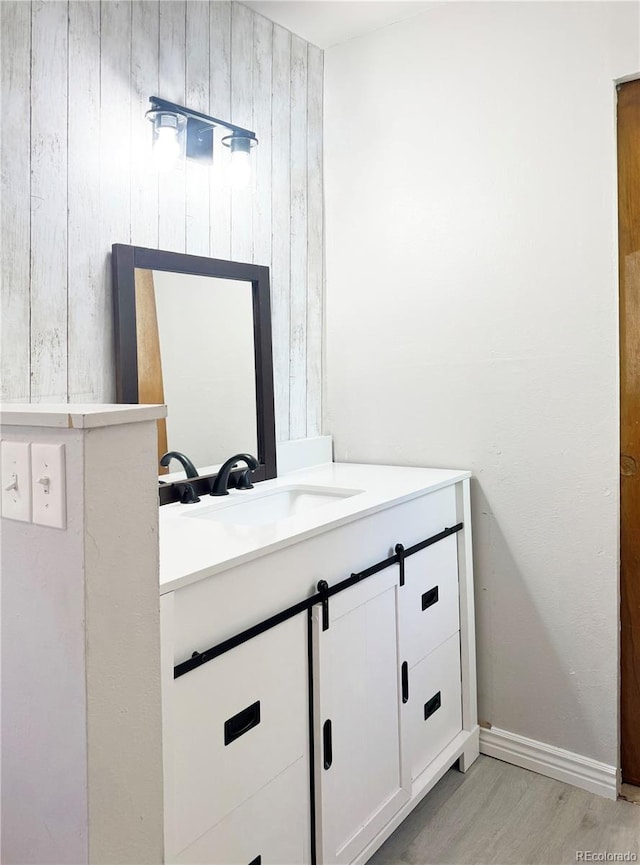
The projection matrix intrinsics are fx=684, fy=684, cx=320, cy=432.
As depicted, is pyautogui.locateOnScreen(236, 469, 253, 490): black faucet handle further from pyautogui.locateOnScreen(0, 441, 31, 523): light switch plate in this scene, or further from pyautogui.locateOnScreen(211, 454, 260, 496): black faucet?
pyautogui.locateOnScreen(0, 441, 31, 523): light switch plate

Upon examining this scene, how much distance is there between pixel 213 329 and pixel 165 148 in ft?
1.73

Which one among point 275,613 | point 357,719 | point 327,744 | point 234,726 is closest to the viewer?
point 234,726

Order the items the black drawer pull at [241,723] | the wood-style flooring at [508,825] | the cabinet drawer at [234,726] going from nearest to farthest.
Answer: the cabinet drawer at [234,726] → the black drawer pull at [241,723] → the wood-style flooring at [508,825]

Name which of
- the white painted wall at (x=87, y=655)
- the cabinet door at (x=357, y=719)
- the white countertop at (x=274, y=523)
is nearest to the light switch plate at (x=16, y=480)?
the white painted wall at (x=87, y=655)

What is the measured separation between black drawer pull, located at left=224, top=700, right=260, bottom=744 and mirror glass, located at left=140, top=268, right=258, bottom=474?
79 cm

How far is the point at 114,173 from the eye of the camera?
1827 millimetres

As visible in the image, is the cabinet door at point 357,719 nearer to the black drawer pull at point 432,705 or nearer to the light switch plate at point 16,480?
the black drawer pull at point 432,705

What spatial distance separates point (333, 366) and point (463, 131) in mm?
919

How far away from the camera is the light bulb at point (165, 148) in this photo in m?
1.90

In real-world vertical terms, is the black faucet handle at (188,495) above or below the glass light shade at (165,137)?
below

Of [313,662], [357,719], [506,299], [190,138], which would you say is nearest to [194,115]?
[190,138]

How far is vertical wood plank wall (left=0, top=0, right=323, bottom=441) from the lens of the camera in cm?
161

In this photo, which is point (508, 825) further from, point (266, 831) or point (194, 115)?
point (194, 115)

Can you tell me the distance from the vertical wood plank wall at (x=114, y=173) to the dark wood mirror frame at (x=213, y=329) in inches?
1.5
